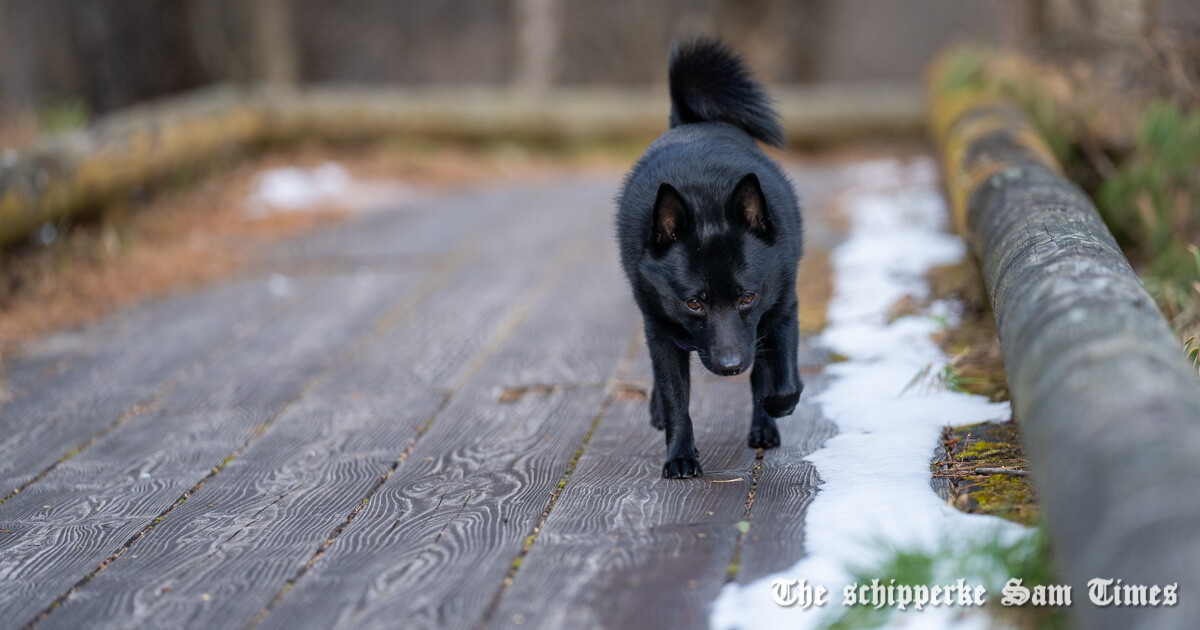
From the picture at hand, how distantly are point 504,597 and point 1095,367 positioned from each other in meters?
1.28

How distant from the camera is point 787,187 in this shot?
11.2 ft

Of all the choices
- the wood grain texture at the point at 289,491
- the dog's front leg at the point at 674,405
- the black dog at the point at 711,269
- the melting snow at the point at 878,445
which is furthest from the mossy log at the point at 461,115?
the dog's front leg at the point at 674,405

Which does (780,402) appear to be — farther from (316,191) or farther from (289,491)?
(316,191)

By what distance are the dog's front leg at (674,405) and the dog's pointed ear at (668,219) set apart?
1.04 ft

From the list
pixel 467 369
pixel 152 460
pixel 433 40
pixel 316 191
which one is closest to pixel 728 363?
pixel 467 369

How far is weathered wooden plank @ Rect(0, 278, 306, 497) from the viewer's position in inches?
151

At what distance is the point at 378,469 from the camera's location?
337cm

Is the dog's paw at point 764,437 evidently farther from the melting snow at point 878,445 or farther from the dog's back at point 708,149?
the dog's back at point 708,149

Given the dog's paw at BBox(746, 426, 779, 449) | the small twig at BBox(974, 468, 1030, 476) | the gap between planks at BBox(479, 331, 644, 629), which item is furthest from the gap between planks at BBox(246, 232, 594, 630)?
the small twig at BBox(974, 468, 1030, 476)

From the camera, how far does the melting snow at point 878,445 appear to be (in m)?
2.33

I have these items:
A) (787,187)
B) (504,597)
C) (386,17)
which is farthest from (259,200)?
(386,17)

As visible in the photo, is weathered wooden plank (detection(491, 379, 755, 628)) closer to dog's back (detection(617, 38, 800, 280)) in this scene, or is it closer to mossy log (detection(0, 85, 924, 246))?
dog's back (detection(617, 38, 800, 280))

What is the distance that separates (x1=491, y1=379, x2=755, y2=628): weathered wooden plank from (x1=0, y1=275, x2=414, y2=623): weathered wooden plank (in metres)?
1.14

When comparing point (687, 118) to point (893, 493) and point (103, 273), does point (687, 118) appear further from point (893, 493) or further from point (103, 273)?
point (103, 273)
